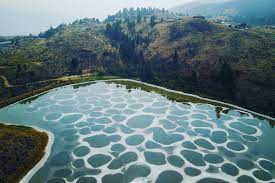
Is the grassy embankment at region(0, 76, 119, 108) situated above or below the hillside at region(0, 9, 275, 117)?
below

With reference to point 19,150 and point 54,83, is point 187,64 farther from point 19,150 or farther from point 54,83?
point 19,150

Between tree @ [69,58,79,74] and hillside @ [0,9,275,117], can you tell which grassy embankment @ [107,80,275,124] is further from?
tree @ [69,58,79,74]

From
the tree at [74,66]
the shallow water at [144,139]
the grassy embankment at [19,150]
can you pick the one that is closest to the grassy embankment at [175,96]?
the shallow water at [144,139]

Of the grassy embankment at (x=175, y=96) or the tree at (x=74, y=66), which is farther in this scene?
the tree at (x=74, y=66)

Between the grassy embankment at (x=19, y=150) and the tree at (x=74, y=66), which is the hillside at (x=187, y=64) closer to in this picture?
the tree at (x=74, y=66)

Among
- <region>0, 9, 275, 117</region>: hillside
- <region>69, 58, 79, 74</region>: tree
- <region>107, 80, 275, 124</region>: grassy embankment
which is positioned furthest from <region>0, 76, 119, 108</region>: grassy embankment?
<region>107, 80, 275, 124</region>: grassy embankment

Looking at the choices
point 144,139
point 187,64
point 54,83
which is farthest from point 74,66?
point 144,139

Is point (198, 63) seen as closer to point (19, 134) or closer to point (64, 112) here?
point (64, 112)
